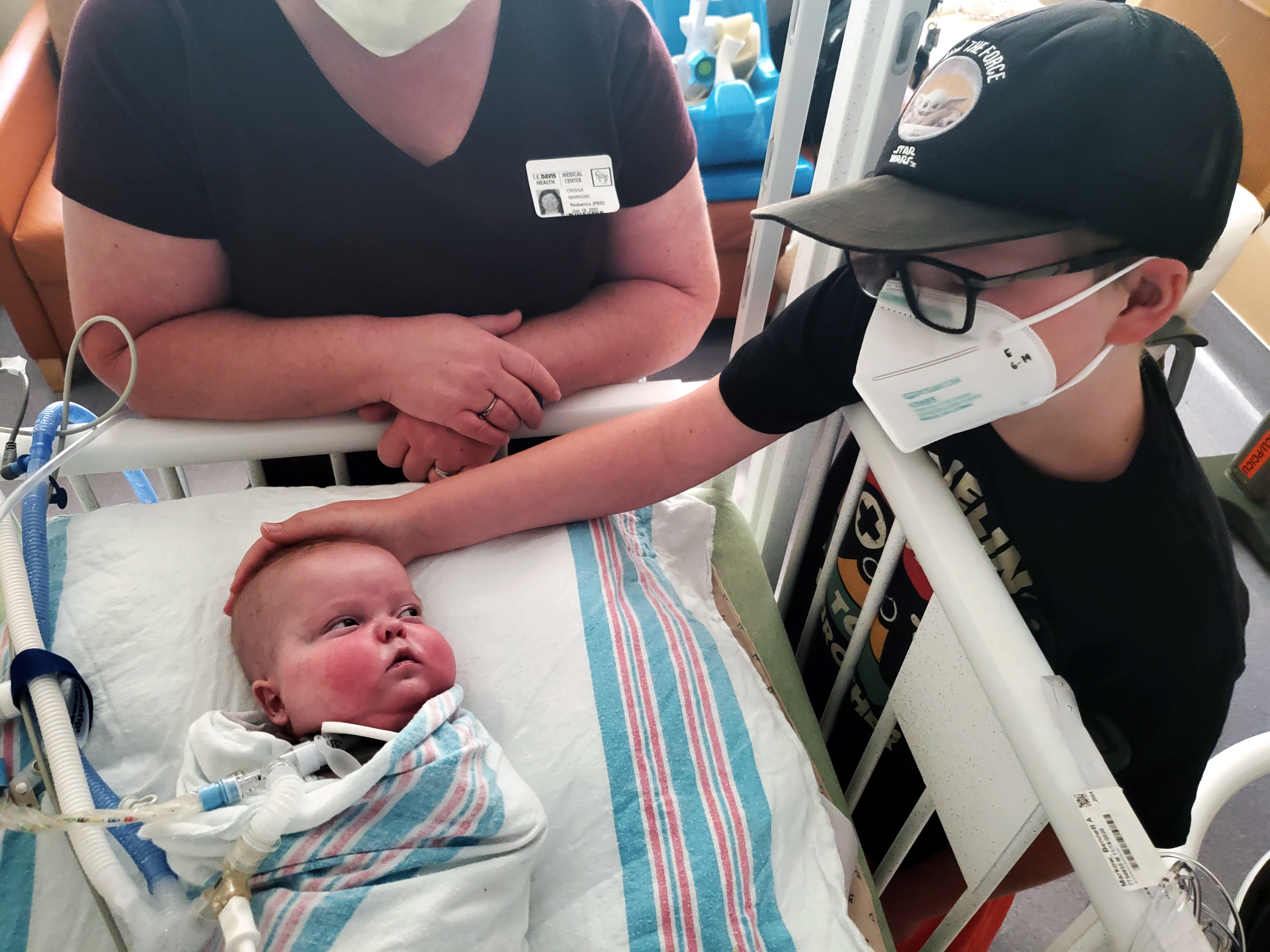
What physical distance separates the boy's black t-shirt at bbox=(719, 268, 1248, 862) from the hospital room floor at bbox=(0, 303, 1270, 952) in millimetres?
676

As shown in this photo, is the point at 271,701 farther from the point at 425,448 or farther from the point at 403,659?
the point at 425,448

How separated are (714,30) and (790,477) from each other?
1.72 meters

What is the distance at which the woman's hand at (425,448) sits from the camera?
100cm

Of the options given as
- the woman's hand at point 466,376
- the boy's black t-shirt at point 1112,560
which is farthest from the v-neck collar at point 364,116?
the boy's black t-shirt at point 1112,560

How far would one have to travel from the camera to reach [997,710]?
0.60 meters

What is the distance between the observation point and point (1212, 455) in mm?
2479

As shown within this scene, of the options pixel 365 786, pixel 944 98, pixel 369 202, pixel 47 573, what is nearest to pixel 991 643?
pixel 944 98

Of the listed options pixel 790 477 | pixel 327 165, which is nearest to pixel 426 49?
pixel 327 165

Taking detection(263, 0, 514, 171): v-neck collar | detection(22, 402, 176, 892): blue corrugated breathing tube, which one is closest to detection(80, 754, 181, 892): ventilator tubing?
detection(22, 402, 176, 892): blue corrugated breathing tube

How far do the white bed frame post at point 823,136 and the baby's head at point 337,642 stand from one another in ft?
1.69

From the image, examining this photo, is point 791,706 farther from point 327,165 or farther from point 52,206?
point 52,206

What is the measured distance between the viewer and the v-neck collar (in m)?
0.83

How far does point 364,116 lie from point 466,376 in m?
0.29

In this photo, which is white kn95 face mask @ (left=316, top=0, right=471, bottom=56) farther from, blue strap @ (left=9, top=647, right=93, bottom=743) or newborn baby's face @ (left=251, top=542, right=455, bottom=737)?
blue strap @ (left=9, top=647, right=93, bottom=743)
